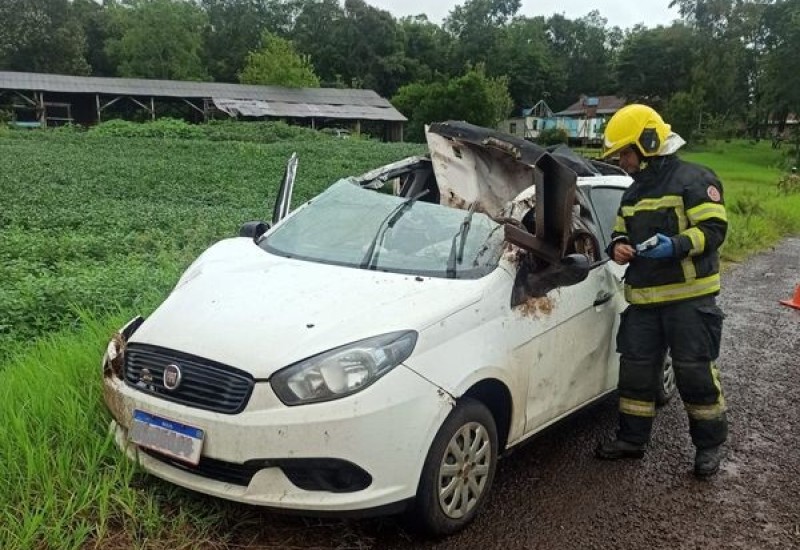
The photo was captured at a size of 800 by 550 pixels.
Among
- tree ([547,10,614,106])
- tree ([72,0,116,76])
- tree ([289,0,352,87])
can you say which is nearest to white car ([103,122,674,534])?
tree ([289,0,352,87])

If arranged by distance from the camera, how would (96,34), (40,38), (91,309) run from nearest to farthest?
(91,309)
(40,38)
(96,34)

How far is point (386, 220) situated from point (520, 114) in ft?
267

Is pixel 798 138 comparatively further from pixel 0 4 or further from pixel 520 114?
pixel 0 4

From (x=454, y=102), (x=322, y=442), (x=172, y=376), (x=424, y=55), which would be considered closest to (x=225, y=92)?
(x=454, y=102)

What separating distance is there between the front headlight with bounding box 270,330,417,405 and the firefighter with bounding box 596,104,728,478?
1668 mm

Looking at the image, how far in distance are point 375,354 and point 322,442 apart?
15.5 inches

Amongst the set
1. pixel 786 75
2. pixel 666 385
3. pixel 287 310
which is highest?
pixel 786 75

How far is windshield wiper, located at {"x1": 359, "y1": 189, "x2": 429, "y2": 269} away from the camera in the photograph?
3.66 metres

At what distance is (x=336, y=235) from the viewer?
158 inches

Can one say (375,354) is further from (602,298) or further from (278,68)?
(278,68)

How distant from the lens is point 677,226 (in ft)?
12.5

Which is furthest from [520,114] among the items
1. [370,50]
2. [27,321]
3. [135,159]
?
[27,321]

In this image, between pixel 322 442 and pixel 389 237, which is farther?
pixel 389 237

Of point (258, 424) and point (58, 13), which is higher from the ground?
point (58, 13)
